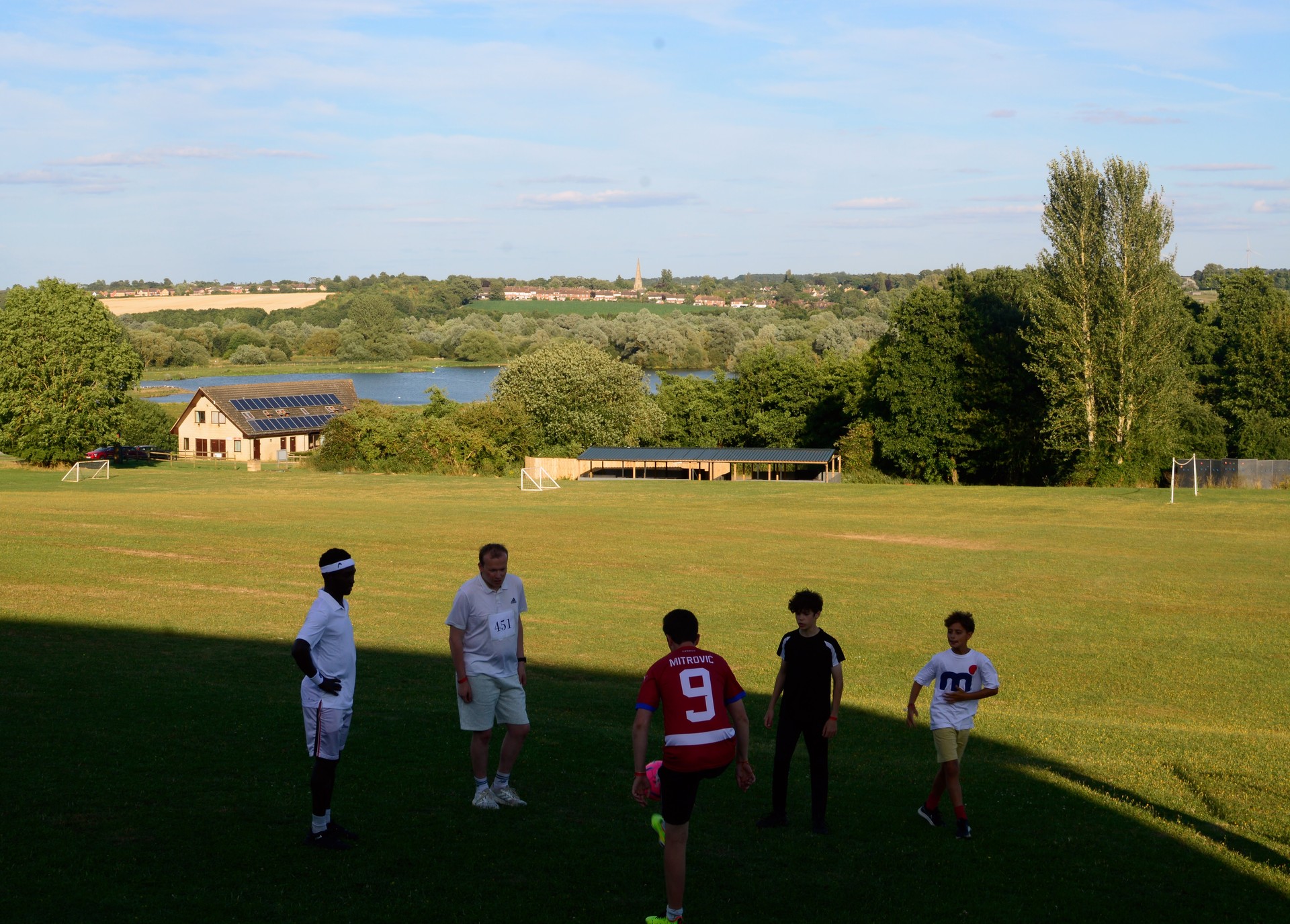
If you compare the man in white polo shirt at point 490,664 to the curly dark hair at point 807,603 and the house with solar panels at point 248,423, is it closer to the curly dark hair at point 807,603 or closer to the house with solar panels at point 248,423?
the curly dark hair at point 807,603

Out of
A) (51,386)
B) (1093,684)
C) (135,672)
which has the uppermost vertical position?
(51,386)

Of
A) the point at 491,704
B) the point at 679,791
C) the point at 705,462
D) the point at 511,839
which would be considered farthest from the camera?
the point at 705,462

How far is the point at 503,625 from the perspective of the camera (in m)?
10.1

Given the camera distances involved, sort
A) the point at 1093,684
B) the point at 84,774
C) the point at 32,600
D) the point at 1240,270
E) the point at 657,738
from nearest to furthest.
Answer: the point at 84,774, the point at 657,738, the point at 1093,684, the point at 32,600, the point at 1240,270

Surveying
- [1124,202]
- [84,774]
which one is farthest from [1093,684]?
[1124,202]

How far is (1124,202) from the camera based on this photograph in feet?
218

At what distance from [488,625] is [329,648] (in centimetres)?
153

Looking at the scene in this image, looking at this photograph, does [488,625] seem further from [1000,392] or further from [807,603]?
[1000,392]

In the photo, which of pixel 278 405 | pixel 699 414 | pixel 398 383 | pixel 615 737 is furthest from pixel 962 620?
pixel 398 383

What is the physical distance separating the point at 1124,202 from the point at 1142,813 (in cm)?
6396

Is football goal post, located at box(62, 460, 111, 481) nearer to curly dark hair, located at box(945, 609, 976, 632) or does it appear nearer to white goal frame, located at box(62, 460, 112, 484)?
white goal frame, located at box(62, 460, 112, 484)

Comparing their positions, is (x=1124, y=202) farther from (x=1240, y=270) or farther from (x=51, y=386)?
(x=51, y=386)

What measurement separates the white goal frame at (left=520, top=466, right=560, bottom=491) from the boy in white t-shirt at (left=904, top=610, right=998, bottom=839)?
5076 centimetres

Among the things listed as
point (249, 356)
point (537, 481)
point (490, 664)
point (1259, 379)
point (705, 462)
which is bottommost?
point (537, 481)
